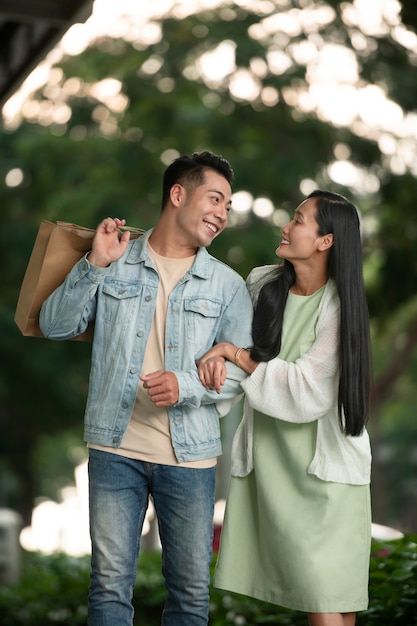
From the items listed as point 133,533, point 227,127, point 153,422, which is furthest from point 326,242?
point 227,127

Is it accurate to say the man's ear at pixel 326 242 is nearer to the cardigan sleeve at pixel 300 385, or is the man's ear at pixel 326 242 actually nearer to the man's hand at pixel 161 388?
the cardigan sleeve at pixel 300 385

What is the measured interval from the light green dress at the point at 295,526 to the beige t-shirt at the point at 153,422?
273 millimetres

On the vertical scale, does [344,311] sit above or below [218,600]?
above

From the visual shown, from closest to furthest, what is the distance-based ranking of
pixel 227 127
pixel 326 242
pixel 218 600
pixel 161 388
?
1. pixel 161 388
2. pixel 326 242
3. pixel 218 600
4. pixel 227 127

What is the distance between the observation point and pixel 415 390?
25.1 metres

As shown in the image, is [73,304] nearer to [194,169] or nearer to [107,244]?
[107,244]

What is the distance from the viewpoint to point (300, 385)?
147 inches

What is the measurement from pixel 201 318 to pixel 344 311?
522 mm

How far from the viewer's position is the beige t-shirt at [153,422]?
146 inches

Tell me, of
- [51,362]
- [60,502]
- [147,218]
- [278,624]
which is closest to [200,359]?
[278,624]

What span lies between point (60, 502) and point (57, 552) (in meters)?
19.1

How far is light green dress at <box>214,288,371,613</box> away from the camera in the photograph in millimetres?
3809

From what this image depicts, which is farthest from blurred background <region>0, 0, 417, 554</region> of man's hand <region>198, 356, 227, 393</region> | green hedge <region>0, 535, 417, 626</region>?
man's hand <region>198, 356, 227, 393</region>

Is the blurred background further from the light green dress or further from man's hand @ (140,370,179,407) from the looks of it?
man's hand @ (140,370,179,407)
